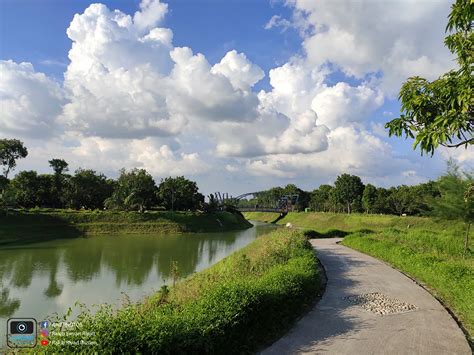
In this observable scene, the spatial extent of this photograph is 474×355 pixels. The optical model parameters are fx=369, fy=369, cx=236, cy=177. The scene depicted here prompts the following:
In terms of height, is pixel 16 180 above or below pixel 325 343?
above

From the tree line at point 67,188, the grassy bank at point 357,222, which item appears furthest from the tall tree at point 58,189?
the grassy bank at point 357,222

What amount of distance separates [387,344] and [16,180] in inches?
2550

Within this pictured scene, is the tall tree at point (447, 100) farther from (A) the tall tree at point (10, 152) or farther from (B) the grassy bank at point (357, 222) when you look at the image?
(A) the tall tree at point (10, 152)

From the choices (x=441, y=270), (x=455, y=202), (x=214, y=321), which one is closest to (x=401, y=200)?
(x=455, y=202)

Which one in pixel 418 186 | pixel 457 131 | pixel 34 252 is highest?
pixel 418 186

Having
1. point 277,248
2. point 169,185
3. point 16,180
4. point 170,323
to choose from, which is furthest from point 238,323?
point 169,185

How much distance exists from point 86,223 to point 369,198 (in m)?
57.9

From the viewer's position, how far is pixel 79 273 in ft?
69.2

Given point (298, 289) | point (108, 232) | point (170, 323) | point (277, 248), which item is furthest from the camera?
point (108, 232)

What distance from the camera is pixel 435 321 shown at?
8359 mm

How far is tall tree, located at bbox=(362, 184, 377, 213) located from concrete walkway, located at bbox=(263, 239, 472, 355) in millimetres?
70994

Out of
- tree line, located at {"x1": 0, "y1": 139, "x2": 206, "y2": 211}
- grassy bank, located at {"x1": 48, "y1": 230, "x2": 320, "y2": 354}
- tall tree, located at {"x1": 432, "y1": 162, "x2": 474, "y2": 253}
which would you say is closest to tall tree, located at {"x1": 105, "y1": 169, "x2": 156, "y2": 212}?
tree line, located at {"x1": 0, "y1": 139, "x2": 206, "y2": 211}

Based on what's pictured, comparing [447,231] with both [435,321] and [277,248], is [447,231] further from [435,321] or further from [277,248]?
[435,321]

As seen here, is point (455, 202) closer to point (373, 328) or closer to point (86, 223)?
point (373, 328)
